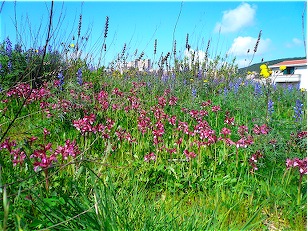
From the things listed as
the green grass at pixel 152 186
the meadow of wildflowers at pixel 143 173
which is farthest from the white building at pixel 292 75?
the green grass at pixel 152 186

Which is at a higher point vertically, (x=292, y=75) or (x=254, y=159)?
(x=292, y=75)

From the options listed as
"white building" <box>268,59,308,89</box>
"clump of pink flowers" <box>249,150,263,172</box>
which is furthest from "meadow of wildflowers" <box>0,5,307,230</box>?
"white building" <box>268,59,308,89</box>

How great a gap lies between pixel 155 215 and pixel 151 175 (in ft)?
2.42

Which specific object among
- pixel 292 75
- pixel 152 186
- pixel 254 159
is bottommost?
pixel 152 186

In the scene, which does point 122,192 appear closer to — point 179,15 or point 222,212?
point 222,212

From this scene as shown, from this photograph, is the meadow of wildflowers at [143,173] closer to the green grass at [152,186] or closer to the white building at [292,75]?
the green grass at [152,186]

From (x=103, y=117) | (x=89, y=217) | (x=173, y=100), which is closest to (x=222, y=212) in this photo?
(x=89, y=217)

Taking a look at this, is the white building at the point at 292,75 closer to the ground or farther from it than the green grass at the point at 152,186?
farther from it

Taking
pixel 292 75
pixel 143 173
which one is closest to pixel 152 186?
pixel 143 173

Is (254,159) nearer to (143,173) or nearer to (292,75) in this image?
(143,173)

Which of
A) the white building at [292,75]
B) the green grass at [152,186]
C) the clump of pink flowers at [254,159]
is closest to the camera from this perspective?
the green grass at [152,186]

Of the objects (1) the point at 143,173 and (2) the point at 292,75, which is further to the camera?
(2) the point at 292,75

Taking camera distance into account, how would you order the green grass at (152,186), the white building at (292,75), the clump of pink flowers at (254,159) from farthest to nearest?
the white building at (292,75), the clump of pink flowers at (254,159), the green grass at (152,186)

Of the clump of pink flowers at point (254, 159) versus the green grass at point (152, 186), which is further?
the clump of pink flowers at point (254, 159)
